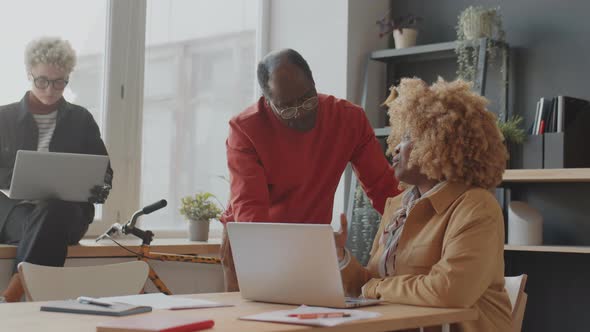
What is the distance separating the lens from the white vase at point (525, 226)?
3789 millimetres

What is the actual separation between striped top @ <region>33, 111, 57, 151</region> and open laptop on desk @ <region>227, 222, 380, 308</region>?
1.86 metres

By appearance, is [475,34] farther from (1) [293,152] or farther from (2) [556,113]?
(1) [293,152]

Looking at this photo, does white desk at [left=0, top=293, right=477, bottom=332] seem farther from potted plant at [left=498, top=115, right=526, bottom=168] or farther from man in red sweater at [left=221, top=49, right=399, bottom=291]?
potted plant at [left=498, top=115, right=526, bottom=168]

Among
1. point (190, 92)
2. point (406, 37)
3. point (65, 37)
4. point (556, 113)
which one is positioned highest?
point (406, 37)

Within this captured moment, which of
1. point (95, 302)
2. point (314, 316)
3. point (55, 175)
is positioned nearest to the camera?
point (314, 316)

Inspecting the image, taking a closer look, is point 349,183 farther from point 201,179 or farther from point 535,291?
point 535,291

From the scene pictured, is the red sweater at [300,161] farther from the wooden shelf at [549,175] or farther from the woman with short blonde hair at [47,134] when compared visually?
the wooden shelf at [549,175]

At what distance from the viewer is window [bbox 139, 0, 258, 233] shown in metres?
4.32

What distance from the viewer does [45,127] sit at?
3.51 m

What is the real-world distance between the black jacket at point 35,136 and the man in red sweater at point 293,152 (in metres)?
1.02

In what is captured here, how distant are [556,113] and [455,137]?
1870 mm

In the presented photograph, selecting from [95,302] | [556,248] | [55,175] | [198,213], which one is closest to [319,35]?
[198,213]

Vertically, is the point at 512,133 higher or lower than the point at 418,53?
lower

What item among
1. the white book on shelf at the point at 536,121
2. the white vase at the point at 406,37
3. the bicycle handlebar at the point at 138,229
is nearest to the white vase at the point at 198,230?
the bicycle handlebar at the point at 138,229
